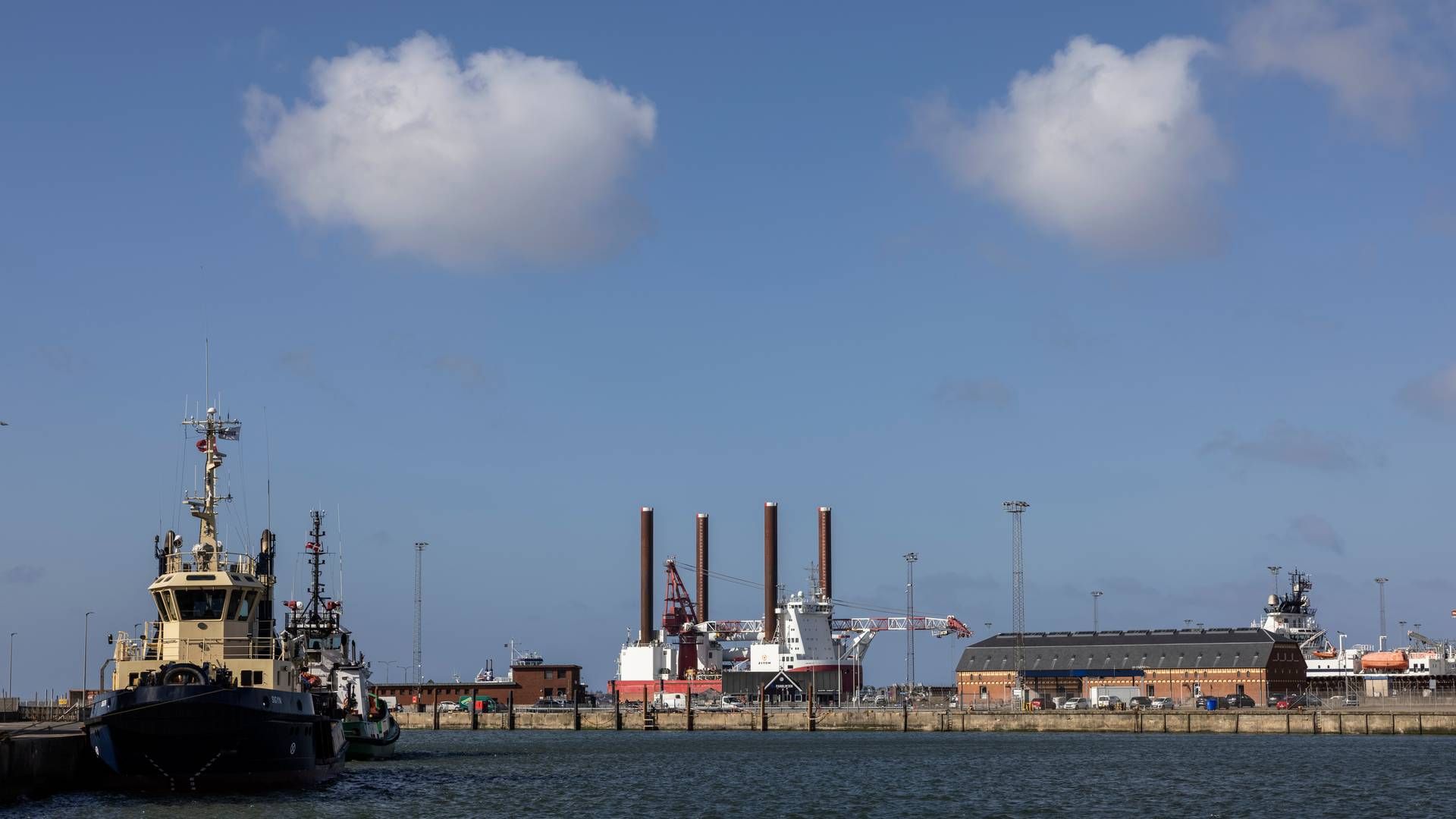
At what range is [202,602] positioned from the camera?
59.2 metres

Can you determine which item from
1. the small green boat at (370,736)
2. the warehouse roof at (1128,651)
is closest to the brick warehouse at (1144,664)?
the warehouse roof at (1128,651)

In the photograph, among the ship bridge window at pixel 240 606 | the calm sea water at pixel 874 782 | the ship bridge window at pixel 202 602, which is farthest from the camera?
the ship bridge window at pixel 240 606

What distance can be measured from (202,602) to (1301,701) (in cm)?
11967

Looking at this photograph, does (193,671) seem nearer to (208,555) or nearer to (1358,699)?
(208,555)

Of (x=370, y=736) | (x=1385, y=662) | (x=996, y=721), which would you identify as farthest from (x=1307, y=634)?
(x=370, y=736)

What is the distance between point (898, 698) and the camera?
19125cm

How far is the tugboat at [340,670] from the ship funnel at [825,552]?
99643 mm

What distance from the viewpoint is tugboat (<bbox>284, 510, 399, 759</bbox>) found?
8612cm

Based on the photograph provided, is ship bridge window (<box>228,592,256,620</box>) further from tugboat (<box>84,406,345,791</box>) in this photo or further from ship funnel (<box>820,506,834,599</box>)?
ship funnel (<box>820,506,834,599</box>)

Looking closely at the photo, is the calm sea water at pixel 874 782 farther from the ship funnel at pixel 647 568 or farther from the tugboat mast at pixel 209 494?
the ship funnel at pixel 647 568

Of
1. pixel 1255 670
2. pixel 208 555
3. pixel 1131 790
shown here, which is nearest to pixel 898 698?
pixel 1255 670

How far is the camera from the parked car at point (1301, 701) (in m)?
144

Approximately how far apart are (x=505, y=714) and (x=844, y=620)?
5503cm

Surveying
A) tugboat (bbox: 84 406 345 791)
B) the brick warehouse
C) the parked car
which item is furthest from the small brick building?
tugboat (bbox: 84 406 345 791)
